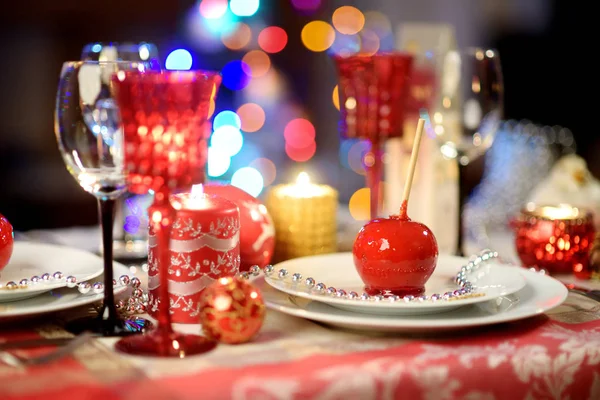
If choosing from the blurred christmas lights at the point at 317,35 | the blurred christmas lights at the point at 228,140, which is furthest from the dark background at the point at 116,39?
the blurred christmas lights at the point at 317,35

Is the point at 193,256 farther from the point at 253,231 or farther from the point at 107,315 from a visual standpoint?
the point at 253,231

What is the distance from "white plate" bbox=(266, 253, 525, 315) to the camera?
0.79 meters

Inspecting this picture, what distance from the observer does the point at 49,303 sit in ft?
2.70

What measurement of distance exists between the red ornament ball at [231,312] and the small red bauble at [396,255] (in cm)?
16

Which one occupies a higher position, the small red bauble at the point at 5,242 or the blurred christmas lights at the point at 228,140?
the small red bauble at the point at 5,242

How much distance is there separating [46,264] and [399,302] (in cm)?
46

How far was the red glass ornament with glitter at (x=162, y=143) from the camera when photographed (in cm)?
73

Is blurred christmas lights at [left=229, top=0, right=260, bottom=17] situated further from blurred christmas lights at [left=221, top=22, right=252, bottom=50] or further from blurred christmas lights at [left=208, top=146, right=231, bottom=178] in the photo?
blurred christmas lights at [left=208, top=146, right=231, bottom=178]

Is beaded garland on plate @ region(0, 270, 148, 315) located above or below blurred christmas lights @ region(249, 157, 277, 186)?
above

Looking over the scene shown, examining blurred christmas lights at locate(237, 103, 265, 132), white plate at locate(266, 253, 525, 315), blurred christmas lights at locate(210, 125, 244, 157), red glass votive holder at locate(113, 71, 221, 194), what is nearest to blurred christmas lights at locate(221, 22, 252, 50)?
blurred christmas lights at locate(237, 103, 265, 132)

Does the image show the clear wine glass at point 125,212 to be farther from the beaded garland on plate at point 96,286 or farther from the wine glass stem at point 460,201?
the wine glass stem at point 460,201

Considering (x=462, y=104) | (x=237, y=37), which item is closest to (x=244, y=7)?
(x=237, y=37)

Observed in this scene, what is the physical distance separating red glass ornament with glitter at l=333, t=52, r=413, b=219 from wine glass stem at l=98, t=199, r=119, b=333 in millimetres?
510

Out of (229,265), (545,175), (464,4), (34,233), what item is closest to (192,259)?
(229,265)
